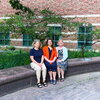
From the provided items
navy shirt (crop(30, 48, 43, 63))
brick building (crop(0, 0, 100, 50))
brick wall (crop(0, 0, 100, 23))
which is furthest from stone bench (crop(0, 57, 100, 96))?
brick wall (crop(0, 0, 100, 23))

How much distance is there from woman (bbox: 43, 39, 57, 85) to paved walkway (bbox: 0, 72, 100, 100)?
11.5 inches

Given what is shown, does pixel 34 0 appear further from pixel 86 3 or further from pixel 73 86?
pixel 73 86

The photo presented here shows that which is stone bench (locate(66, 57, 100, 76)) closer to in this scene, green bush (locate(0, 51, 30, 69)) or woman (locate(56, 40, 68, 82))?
woman (locate(56, 40, 68, 82))

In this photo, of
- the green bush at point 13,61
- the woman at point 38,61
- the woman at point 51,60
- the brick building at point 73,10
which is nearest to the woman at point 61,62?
the woman at point 51,60

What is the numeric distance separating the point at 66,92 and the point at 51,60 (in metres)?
1.26

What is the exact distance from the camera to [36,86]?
653 centimetres

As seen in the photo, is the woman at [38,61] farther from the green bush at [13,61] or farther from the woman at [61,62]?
the green bush at [13,61]

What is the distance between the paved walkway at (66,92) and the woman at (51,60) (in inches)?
11.5

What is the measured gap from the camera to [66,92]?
19.8ft

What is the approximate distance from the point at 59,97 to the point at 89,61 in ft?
10.0

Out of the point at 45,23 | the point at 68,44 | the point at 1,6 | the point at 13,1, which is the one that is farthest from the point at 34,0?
the point at 45,23

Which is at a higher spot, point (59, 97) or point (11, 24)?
point (11, 24)

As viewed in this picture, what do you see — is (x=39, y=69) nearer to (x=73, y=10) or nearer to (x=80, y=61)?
(x=80, y=61)

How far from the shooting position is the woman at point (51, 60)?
6.82 metres
